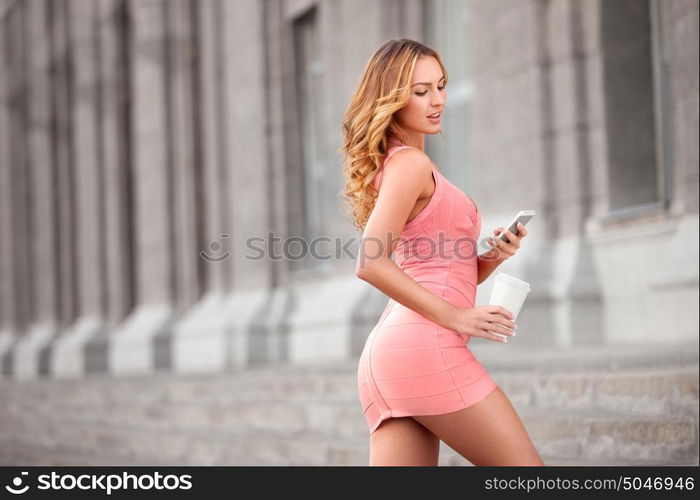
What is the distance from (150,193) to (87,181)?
16.7 ft

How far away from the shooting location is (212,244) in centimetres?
2270

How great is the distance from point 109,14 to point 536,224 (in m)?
17.8

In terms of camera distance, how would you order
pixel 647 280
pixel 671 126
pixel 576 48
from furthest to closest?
pixel 576 48 → pixel 671 126 → pixel 647 280

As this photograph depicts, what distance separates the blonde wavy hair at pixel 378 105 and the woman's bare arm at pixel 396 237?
13 cm

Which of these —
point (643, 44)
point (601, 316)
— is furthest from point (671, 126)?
point (601, 316)

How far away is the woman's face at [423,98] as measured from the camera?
3691 millimetres

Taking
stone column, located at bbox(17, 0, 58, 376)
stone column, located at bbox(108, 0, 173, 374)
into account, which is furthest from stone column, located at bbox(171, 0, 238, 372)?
stone column, located at bbox(17, 0, 58, 376)

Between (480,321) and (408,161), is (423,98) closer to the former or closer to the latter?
(408,161)

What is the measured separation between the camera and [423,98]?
3.71m

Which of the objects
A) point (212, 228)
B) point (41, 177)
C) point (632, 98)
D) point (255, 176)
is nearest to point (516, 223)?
point (632, 98)

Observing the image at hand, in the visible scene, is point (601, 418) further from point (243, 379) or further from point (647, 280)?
point (243, 379)

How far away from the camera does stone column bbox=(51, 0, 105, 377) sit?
29.2 meters

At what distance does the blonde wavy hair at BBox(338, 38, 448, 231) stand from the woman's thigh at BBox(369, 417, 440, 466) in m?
0.72

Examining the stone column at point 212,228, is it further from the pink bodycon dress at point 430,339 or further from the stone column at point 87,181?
the pink bodycon dress at point 430,339
